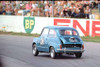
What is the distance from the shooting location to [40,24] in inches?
1136

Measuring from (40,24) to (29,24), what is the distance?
158cm

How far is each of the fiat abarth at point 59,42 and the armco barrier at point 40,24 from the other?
1067 centimetres

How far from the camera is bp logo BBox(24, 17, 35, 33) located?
2966 cm

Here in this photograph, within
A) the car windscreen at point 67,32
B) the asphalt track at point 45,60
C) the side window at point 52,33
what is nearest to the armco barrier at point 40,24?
the asphalt track at point 45,60

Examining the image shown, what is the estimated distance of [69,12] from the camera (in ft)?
89.9

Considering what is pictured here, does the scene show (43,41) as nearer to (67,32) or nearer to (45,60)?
(67,32)

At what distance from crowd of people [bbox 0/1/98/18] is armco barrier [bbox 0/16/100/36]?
2.68 ft

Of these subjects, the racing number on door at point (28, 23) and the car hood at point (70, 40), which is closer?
the car hood at point (70, 40)

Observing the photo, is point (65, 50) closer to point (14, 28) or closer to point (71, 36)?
point (71, 36)

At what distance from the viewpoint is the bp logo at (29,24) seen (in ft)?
97.3

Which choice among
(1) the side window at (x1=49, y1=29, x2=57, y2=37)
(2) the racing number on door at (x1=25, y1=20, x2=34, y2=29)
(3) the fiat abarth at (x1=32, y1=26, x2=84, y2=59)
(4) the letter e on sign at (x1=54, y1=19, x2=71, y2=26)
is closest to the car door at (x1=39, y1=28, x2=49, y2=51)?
(3) the fiat abarth at (x1=32, y1=26, x2=84, y2=59)

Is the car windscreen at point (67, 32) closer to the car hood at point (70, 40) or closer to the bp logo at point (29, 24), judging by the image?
the car hood at point (70, 40)

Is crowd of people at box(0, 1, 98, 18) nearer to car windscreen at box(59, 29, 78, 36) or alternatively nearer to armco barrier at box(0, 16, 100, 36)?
armco barrier at box(0, 16, 100, 36)

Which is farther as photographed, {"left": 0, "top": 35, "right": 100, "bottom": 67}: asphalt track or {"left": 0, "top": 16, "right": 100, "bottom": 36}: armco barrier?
{"left": 0, "top": 16, "right": 100, "bottom": 36}: armco barrier
